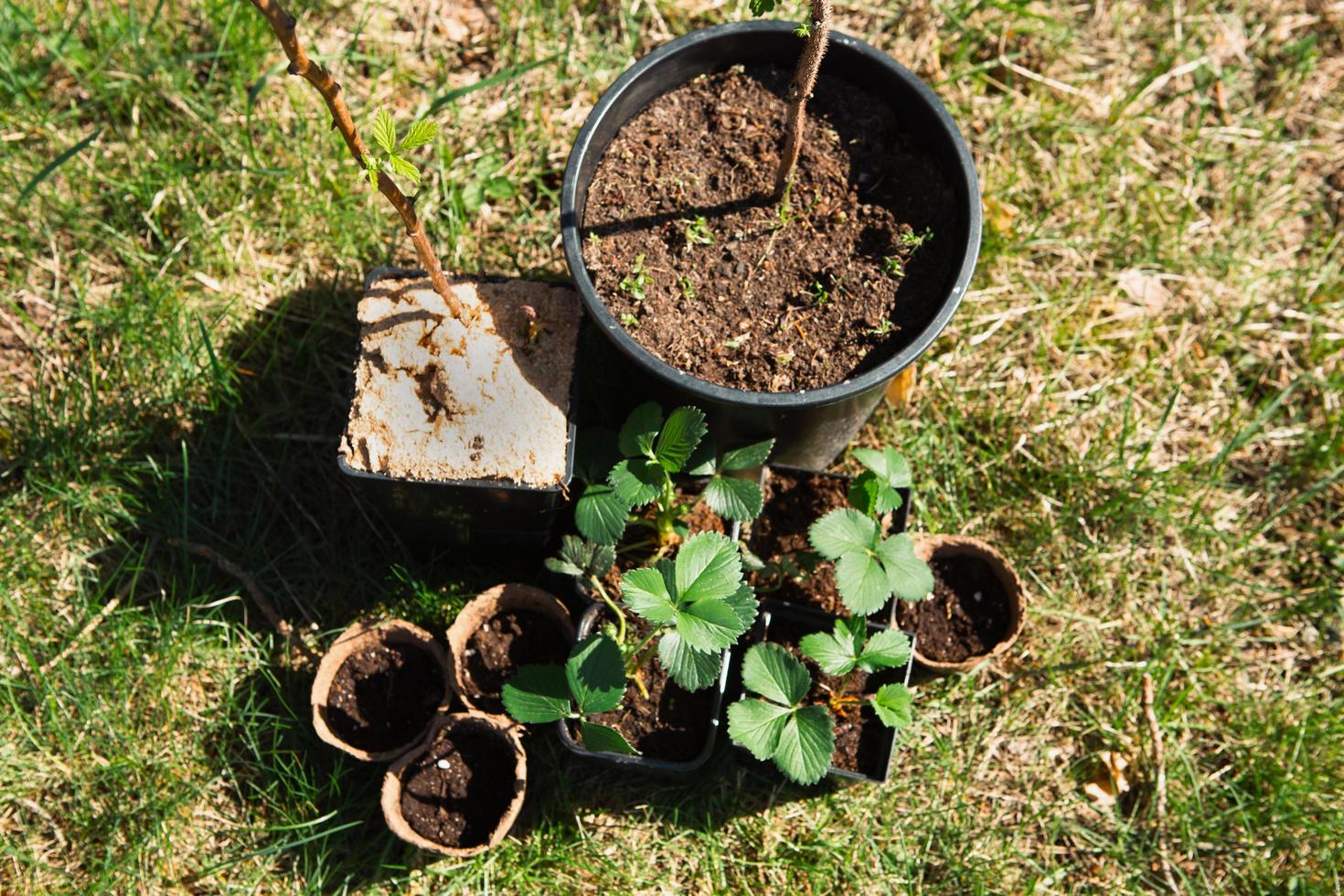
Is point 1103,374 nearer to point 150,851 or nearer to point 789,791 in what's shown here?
point 789,791

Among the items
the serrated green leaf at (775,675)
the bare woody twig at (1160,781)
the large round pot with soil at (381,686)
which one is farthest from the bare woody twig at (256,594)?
the bare woody twig at (1160,781)

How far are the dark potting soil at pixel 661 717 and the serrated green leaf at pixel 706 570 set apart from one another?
33cm

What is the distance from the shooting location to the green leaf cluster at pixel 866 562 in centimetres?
179

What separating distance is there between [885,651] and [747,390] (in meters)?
0.50

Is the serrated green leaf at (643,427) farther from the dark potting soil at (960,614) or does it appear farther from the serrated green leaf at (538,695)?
the dark potting soil at (960,614)

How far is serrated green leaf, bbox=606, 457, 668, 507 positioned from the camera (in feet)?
5.98

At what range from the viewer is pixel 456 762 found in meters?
2.01

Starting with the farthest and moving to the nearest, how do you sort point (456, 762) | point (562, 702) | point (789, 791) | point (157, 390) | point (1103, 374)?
point (1103, 374), point (157, 390), point (789, 791), point (456, 762), point (562, 702)

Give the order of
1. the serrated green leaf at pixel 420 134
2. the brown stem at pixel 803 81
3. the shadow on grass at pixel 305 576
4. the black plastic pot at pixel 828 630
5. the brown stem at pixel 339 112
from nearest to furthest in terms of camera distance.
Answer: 1. the brown stem at pixel 339 112
2. the serrated green leaf at pixel 420 134
3. the brown stem at pixel 803 81
4. the black plastic pot at pixel 828 630
5. the shadow on grass at pixel 305 576

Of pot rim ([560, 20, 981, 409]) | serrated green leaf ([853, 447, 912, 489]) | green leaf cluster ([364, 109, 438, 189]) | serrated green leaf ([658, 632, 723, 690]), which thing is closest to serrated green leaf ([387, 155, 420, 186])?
green leaf cluster ([364, 109, 438, 189])

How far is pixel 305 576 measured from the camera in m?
2.25

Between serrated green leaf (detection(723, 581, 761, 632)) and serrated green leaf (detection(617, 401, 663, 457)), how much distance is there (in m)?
0.28

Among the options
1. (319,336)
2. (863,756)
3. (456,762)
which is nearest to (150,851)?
(456,762)

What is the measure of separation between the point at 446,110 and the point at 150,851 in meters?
1.68
